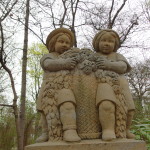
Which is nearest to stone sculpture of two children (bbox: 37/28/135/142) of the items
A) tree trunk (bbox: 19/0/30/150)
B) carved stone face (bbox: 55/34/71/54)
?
carved stone face (bbox: 55/34/71/54)

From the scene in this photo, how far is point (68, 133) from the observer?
9.95 feet

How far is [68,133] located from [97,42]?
144 cm

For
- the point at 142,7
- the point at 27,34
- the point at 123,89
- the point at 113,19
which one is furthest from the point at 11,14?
the point at 123,89

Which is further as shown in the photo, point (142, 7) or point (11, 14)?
point (142, 7)

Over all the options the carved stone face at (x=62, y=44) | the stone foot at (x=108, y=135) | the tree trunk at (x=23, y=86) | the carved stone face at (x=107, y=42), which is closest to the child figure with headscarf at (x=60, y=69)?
the carved stone face at (x=62, y=44)

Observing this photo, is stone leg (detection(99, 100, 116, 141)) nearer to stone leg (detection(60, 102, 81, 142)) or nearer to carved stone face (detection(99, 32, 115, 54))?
stone leg (detection(60, 102, 81, 142))

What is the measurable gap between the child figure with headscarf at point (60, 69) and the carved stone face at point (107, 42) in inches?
20.2

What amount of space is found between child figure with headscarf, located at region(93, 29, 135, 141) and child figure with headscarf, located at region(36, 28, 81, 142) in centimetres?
34

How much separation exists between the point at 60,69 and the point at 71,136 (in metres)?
0.93

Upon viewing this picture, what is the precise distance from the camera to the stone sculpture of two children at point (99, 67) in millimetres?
3129

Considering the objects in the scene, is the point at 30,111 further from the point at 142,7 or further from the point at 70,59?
the point at 70,59

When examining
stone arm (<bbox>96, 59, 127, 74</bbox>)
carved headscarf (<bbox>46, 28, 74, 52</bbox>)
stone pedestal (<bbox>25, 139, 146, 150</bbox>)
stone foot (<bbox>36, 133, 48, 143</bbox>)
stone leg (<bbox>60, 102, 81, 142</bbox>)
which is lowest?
stone pedestal (<bbox>25, 139, 146, 150</bbox>)

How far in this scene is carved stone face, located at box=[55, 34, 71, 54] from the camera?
3877mm

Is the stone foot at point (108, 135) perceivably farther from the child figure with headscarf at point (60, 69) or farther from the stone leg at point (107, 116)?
the child figure with headscarf at point (60, 69)
